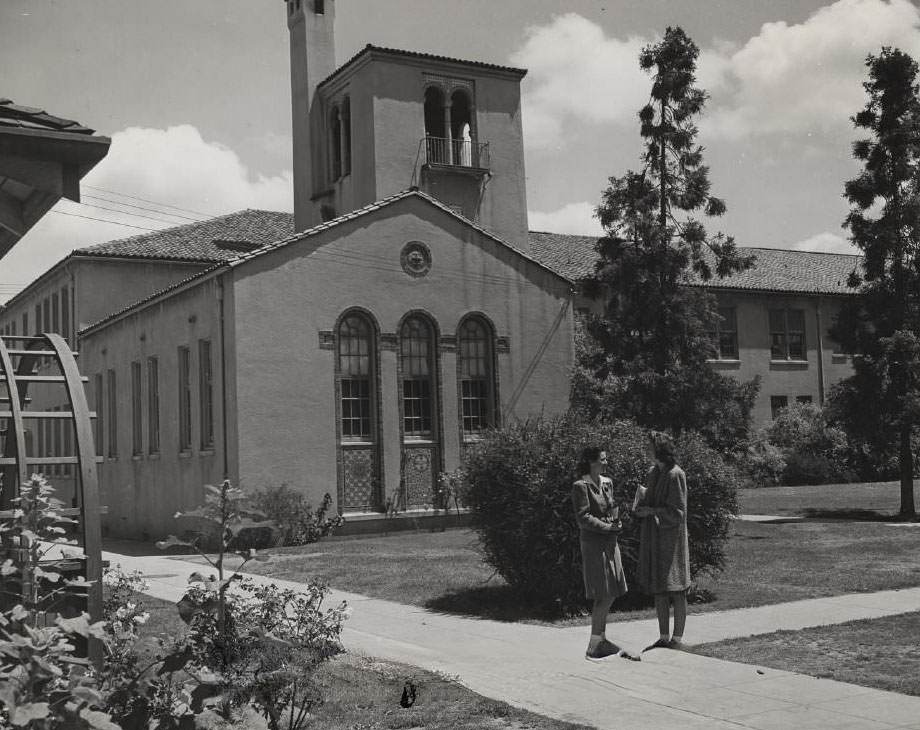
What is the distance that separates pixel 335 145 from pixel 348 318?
13366 mm

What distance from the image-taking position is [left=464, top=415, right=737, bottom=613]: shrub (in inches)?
465

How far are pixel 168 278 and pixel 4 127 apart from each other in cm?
3158

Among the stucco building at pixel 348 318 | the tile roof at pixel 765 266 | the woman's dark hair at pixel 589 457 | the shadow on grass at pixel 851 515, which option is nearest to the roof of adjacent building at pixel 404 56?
the stucco building at pixel 348 318

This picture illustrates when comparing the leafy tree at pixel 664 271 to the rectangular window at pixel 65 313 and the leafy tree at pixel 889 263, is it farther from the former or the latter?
the rectangular window at pixel 65 313

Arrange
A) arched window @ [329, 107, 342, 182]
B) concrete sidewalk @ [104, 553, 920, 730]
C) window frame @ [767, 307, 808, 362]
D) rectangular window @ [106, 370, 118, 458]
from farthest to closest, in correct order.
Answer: window frame @ [767, 307, 808, 362], arched window @ [329, 107, 342, 182], rectangular window @ [106, 370, 118, 458], concrete sidewalk @ [104, 553, 920, 730]

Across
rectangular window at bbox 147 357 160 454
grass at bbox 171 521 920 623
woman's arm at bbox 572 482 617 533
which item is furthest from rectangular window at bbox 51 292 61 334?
woman's arm at bbox 572 482 617 533

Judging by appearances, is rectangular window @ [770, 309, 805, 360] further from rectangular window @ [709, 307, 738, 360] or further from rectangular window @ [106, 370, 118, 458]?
rectangular window @ [106, 370, 118, 458]

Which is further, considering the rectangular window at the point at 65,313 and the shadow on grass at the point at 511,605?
the rectangular window at the point at 65,313

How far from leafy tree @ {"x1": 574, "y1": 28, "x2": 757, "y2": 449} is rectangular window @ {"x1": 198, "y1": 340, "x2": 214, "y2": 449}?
33.0ft

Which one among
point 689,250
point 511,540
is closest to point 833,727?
point 511,540

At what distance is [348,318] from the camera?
25.6 metres

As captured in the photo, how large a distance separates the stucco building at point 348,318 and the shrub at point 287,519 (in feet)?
1.49

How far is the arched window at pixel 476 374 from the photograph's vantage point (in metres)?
27.2

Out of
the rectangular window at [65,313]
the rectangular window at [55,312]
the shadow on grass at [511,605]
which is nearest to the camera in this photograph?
the shadow on grass at [511,605]
